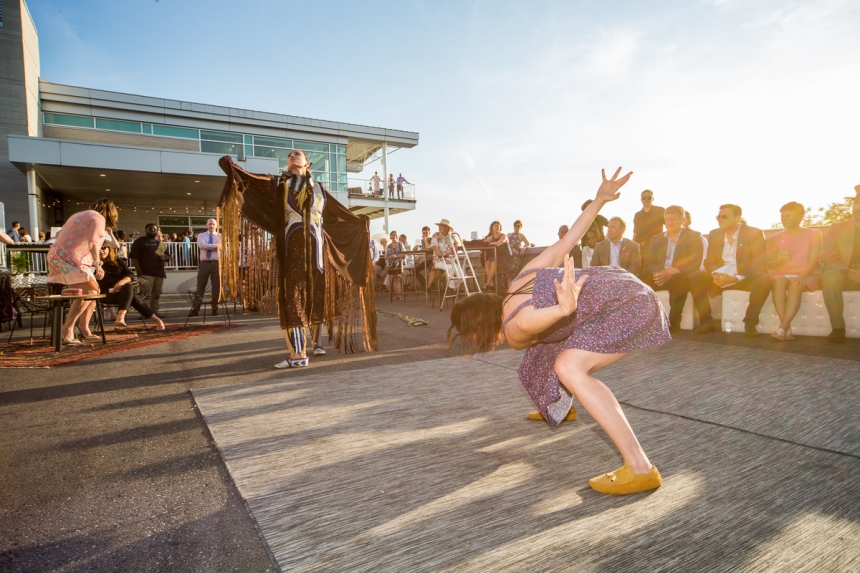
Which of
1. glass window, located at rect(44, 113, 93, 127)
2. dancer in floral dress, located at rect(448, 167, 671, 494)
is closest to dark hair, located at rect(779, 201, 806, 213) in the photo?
dancer in floral dress, located at rect(448, 167, 671, 494)

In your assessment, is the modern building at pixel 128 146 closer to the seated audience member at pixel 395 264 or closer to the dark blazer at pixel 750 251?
the seated audience member at pixel 395 264

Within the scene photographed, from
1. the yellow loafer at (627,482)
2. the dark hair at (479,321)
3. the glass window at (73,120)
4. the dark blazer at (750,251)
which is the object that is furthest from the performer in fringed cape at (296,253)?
the glass window at (73,120)

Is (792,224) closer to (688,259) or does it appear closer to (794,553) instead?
(688,259)

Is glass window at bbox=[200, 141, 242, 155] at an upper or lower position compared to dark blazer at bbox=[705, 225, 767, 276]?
upper

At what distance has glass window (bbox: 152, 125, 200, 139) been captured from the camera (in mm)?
21392

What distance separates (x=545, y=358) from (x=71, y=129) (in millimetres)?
24906

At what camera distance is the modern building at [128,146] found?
17156 millimetres

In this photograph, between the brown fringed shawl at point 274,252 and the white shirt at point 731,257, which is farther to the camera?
the white shirt at point 731,257

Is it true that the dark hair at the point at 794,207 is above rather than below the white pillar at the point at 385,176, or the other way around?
below

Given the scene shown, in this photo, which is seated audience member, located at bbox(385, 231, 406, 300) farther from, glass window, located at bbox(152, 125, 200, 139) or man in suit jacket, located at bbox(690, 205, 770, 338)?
glass window, located at bbox(152, 125, 200, 139)

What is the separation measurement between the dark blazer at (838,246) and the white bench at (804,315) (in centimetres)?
33

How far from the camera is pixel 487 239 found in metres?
9.79

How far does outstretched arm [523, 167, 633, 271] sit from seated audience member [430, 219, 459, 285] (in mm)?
5722

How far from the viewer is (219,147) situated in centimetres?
2273
